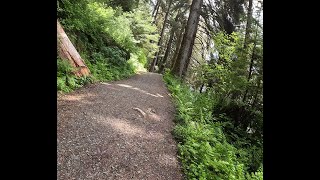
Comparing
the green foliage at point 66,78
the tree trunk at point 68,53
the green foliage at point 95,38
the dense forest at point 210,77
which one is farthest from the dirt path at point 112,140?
the green foliage at point 95,38

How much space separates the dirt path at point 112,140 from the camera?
4.25m

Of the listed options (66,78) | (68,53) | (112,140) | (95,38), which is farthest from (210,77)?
(112,140)

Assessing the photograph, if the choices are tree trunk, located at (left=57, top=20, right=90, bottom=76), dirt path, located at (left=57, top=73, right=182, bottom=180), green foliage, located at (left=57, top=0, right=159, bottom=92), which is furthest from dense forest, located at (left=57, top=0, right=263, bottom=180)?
dirt path, located at (left=57, top=73, right=182, bottom=180)

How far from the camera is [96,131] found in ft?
17.7

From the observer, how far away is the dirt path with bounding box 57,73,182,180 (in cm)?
425

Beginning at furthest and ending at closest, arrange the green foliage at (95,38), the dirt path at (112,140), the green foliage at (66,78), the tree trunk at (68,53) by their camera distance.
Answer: the green foliage at (95,38)
the tree trunk at (68,53)
the green foliage at (66,78)
the dirt path at (112,140)

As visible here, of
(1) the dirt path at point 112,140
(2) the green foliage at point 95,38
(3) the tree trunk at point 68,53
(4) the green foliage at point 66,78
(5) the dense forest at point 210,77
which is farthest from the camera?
(2) the green foliage at point 95,38

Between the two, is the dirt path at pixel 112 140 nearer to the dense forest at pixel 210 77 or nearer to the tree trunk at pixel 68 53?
the dense forest at pixel 210 77

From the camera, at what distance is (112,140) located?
5.22m

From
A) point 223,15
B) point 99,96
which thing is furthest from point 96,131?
point 223,15

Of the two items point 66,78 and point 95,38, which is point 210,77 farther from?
point 66,78
